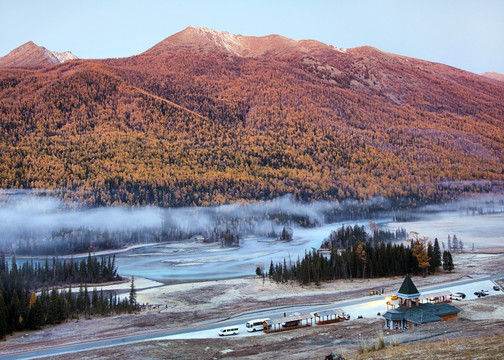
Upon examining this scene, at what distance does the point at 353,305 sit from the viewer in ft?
239

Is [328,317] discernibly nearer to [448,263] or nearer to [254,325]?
[254,325]

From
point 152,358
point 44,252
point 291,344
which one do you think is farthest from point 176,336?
point 44,252

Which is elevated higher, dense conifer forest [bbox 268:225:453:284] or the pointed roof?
the pointed roof

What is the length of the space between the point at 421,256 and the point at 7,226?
520ft

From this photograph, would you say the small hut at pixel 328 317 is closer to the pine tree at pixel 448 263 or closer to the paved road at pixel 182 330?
the paved road at pixel 182 330

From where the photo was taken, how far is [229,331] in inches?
2271

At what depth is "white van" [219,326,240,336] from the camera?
5726 centimetres

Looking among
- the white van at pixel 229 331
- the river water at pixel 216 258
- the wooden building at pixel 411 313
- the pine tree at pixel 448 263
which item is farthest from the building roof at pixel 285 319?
the river water at pixel 216 258

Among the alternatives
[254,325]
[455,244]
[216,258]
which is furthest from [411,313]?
[455,244]

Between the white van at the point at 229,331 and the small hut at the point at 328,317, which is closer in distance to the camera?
A: the white van at the point at 229,331

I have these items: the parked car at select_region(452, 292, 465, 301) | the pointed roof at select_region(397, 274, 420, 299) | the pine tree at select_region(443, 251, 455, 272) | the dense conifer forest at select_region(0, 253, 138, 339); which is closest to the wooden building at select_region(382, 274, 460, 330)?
the pointed roof at select_region(397, 274, 420, 299)

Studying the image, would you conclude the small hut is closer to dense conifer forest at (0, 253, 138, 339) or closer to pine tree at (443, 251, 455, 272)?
dense conifer forest at (0, 253, 138, 339)

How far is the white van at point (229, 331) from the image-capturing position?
5726 centimetres

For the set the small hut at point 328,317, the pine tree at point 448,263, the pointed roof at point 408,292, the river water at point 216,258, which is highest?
the pointed roof at point 408,292
